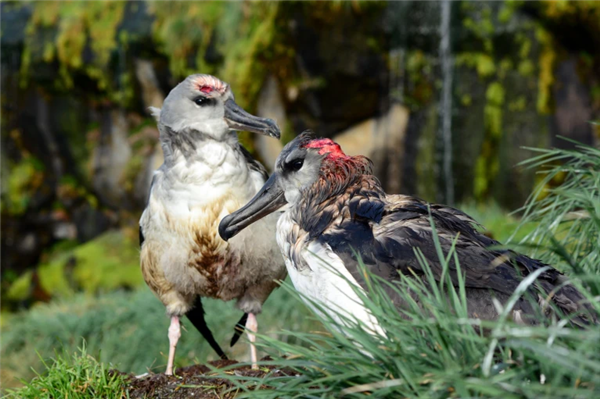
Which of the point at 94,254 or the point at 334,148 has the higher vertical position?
the point at 334,148

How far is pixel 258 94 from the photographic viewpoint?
8.40m

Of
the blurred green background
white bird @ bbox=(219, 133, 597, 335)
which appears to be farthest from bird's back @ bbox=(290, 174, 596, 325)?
the blurred green background

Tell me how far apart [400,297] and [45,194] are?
825cm

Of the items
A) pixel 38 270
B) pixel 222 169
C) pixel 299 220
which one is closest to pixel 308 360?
pixel 299 220

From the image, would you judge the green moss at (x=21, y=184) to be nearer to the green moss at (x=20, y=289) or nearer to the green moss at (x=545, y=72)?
the green moss at (x=20, y=289)

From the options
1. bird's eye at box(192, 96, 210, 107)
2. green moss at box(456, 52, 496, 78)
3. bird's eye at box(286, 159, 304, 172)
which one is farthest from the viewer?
green moss at box(456, 52, 496, 78)

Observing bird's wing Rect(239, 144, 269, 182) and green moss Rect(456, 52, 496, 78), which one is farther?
green moss Rect(456, 52, 496, 78)

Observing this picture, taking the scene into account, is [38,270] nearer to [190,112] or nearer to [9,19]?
[9,19]

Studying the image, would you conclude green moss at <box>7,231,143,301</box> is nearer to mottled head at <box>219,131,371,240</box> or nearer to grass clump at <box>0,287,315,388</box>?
grass clump at <box>0,287,315,388</box>

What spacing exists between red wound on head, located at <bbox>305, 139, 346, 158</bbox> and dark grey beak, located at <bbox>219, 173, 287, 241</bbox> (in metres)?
0.22

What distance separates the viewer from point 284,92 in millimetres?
8547

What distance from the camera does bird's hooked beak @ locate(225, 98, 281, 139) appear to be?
3.54 metres

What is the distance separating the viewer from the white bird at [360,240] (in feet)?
7.91

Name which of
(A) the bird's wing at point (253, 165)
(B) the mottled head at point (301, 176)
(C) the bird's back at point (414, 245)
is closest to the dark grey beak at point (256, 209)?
(B) the mottled head at point (301, 176)
